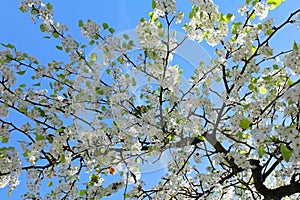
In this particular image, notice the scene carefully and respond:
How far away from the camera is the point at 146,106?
3.42m

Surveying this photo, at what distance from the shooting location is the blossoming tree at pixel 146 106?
10.3 feet

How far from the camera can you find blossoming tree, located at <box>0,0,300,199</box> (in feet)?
10.3

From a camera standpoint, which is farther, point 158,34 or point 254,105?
point 158,34

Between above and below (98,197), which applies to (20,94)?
above

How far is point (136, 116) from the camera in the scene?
3.29 m

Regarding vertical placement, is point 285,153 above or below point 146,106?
below

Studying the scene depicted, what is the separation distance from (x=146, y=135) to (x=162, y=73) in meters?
0.52

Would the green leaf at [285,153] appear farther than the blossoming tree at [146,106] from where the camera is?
No

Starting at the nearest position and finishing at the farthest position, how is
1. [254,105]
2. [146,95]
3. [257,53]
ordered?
[254,105] → [257,53] → [146,95]

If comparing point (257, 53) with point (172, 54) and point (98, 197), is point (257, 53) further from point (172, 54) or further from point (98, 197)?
point (98, 197)

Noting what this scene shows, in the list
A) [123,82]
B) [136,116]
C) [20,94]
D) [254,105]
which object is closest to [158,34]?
[123,82]

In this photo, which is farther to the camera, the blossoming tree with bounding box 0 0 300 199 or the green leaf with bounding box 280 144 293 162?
the blossoming tree with bounding box 0 0 300 199

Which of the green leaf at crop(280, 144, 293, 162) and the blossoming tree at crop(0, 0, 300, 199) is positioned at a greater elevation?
the blossoming tree at crop(0, 0, 300, 199)

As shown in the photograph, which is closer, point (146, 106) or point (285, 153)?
point (285, 153)
